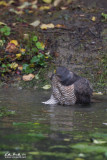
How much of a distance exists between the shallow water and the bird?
0.13 meters

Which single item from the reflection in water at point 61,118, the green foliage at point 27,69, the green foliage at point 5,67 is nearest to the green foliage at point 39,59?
the green foliage at point 27,69

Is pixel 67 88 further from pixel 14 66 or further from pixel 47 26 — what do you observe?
pixel 47 26

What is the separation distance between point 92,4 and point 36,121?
22.0ft

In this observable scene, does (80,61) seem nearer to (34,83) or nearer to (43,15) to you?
(34,83)

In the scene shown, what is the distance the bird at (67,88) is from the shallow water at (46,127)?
0.43ft

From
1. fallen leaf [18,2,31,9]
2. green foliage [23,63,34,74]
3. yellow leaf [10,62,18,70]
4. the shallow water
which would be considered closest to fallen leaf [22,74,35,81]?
green foliage [23,63,34,74]

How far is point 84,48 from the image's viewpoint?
9.24 metres

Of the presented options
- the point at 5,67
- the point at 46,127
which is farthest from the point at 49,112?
the point at 5,67

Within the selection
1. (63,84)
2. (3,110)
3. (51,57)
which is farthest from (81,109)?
(51,57)

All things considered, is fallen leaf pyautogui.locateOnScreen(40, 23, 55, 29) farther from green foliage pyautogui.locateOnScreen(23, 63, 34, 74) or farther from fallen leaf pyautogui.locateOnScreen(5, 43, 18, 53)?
green foliage pyautogui.locateOnScreen(23, 63, 34, 74)

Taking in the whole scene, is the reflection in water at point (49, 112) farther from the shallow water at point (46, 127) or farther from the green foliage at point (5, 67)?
the green foliage at point (5, 67)

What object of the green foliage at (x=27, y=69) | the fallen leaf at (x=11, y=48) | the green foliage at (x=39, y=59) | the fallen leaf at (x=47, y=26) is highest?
the fallen leaf at (x=47, y=26)

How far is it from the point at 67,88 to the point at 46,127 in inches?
78.1

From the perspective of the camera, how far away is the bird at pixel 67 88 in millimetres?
6414
